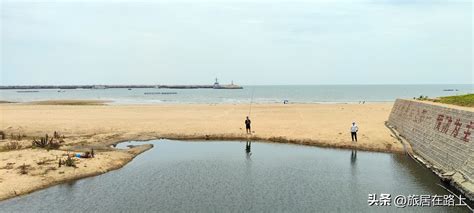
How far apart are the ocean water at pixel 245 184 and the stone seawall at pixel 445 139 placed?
1.17 metres

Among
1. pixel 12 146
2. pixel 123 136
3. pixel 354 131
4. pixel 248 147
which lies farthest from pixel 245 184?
pixel 12 146

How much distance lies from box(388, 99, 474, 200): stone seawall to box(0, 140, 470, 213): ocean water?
1168 mm

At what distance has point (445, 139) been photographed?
27.2 meters

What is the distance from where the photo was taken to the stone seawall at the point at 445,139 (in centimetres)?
2297

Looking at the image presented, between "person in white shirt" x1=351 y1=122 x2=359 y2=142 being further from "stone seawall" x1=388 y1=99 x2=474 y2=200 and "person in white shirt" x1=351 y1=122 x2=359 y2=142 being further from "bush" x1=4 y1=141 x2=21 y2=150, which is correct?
"bush" x1=4 y1=141 x2=21 y2=150

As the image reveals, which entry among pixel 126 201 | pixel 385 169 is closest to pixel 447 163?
pixel 385 169

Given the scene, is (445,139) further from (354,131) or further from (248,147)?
(248,147)

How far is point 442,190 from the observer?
79.0ft

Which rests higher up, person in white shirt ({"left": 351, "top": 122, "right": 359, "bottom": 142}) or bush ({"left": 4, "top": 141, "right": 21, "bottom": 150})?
person in white shirt ({"left": 351, "top": 122, "right": 359, "bottom": 142})

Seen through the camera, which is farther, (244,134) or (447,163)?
(244,134)

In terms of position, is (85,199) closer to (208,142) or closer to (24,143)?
(24,143)

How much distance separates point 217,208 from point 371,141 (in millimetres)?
22085

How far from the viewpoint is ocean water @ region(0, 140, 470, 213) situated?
22031 mm

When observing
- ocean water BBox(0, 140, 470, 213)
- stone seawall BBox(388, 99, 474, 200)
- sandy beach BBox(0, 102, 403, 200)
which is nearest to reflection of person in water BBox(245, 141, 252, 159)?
ocean water BBox(0, 140, 470, 213)
